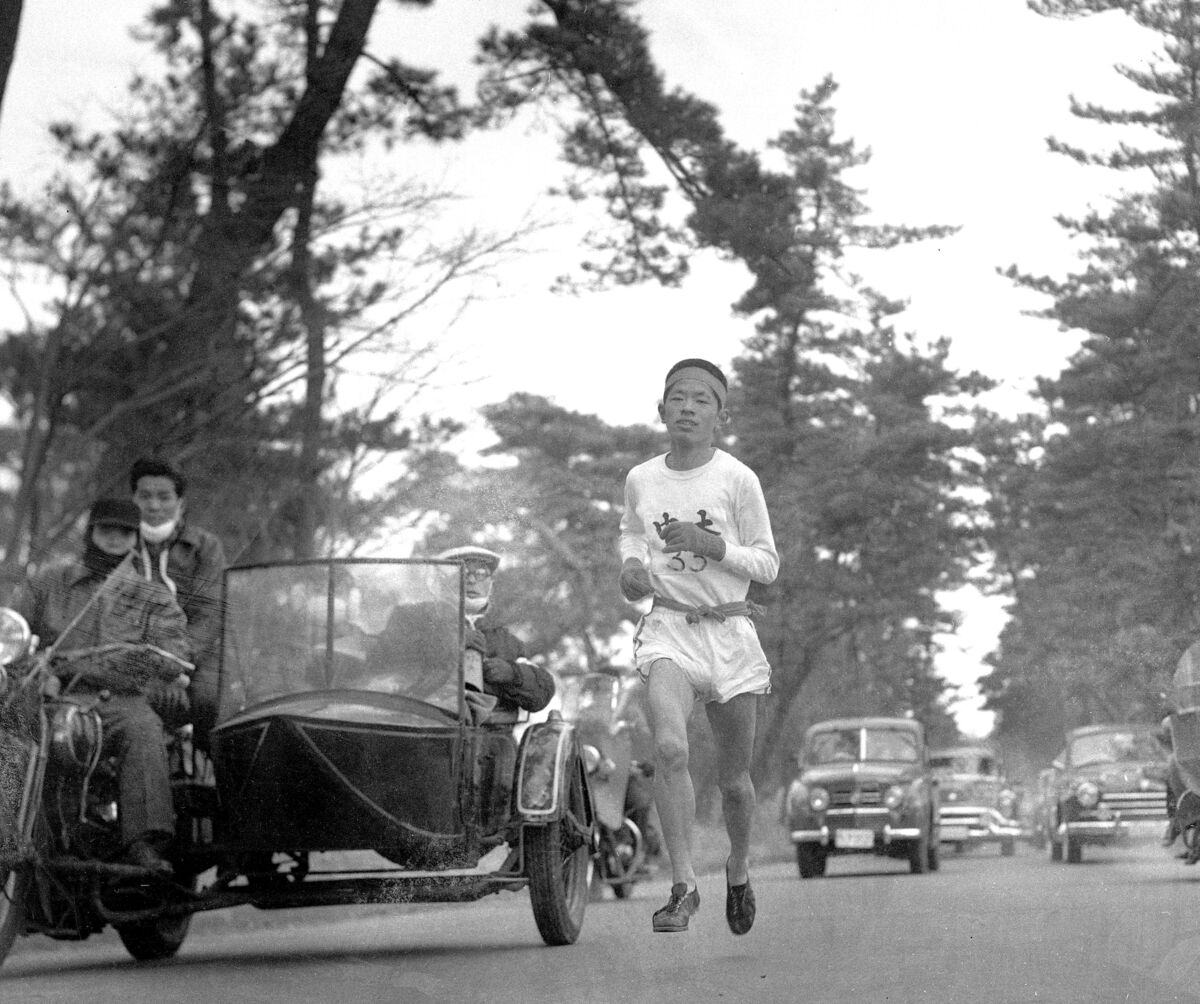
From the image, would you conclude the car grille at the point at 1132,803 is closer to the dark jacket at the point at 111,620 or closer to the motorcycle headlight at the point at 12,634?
the dark jacket at the point at 111,620

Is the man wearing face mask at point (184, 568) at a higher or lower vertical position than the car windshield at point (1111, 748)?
higher

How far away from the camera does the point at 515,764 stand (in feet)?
29.1

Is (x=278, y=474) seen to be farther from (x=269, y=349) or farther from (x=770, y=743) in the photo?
(x=770, y=743)

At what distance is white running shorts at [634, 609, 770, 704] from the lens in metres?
6.35

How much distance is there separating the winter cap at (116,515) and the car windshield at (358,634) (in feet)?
2.02

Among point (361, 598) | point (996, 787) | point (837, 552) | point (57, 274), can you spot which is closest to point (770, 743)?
point (996, 787)

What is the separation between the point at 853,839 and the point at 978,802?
6.71 metres

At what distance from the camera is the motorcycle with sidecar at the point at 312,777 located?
26.5 feet

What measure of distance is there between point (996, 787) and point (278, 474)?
19897mm

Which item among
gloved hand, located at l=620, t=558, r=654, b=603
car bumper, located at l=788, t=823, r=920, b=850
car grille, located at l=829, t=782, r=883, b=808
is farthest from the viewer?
car grille, located at l=829, t=782, r=883, b=808

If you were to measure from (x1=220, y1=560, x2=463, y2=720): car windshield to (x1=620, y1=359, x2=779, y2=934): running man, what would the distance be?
206 cm

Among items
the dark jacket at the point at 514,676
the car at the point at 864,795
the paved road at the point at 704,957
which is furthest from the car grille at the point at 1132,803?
the dark jacket at the point at 514,676

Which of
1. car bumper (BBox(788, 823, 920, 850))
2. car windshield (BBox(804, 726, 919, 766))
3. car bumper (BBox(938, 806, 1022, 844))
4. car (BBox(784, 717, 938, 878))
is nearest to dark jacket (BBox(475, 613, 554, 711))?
car (BBox(784, 717, 938, 878))

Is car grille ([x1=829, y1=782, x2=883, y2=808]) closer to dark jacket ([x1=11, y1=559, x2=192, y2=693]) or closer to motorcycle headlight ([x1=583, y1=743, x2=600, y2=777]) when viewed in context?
motorcycle headlight ([x1=583, y1=743, x2=600, y2=777])
